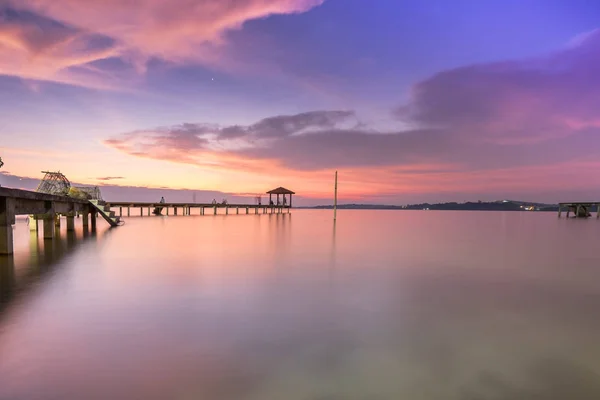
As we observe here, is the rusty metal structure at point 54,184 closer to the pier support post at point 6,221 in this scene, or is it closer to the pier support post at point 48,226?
the pier support post at point 48,226

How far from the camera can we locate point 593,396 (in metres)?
4.20

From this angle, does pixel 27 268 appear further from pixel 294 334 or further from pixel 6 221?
pixel 294 334

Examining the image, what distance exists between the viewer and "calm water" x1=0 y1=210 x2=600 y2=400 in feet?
14.4

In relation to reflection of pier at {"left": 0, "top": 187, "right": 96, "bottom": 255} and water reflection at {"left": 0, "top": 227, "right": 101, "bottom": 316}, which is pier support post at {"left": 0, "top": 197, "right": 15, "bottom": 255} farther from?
water reflection at {"left": 0, "top": 227, "right": 101, "bottom": 316}

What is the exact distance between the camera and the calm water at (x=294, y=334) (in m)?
4.40

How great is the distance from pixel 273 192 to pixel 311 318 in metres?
75.2

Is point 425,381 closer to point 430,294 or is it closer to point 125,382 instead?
point 125,382

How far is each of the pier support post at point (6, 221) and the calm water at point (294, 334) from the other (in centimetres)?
169

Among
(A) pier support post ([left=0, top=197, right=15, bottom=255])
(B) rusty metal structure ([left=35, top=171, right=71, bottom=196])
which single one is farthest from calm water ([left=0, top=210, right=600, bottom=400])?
(B) rusty metal structure ([left=35, top=171, right=71, bottom=196])

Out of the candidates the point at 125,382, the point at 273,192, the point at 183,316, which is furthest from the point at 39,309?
the point at 273,192

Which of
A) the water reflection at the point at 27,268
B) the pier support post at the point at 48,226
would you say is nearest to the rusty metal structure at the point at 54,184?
the pier support post at the point at 48,226

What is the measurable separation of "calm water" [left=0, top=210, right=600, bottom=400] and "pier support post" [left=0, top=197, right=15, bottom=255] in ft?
5.54

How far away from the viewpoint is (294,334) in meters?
6.37

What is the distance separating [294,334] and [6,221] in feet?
42.6
